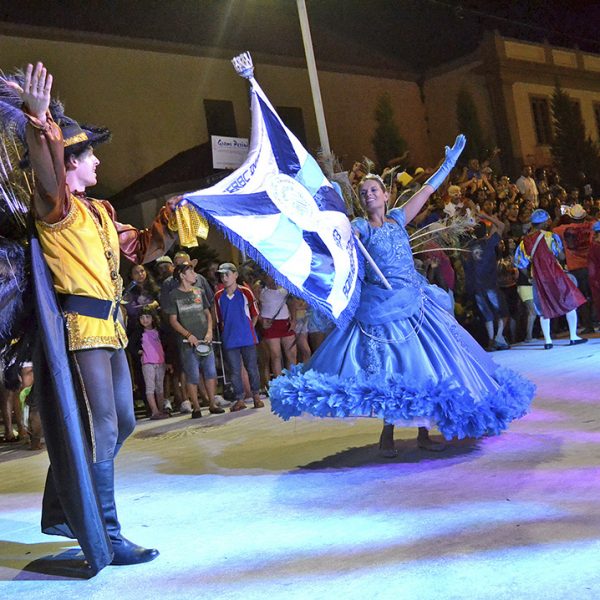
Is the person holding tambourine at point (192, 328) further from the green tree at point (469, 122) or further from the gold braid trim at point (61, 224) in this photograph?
the green tree at point (469, 122)

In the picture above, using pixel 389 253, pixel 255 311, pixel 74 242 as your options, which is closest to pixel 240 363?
pixel 255 311

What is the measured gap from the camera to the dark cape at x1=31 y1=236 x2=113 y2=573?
3.36 meters

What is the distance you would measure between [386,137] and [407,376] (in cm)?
1929

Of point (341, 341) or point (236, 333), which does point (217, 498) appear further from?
point (236, 333)

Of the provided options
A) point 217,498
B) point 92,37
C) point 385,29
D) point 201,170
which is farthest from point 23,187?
point 385,29

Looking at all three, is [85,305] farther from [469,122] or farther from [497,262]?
[469,122]

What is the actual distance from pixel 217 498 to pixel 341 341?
4.57 ft

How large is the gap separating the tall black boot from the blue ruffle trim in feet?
5.41

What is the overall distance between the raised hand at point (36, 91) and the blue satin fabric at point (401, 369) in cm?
250

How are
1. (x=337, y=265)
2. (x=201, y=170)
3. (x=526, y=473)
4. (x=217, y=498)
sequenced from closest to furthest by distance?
(x=526, y=473), (x=217, y=498), (x=337, y=265), (x=201, y=170)

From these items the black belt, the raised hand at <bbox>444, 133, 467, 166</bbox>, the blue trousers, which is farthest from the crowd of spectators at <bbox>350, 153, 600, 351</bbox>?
the black belt

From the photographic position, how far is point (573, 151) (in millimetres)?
26609

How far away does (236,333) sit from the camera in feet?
30.6

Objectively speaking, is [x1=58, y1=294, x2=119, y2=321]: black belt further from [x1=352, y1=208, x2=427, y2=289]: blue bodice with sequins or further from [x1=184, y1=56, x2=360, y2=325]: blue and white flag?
[x1=352, y1=208, x2=427, y2=289]: blue bodice with sequins
